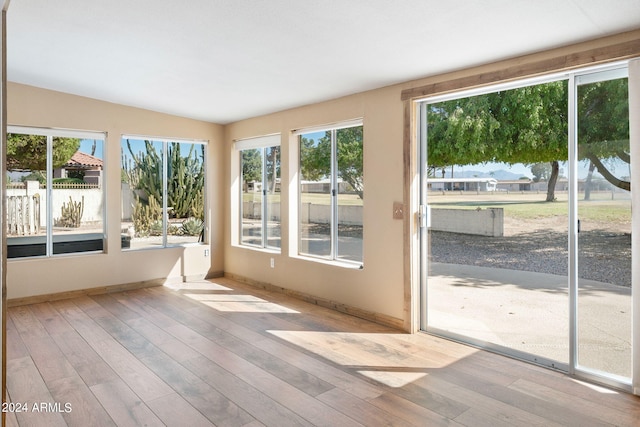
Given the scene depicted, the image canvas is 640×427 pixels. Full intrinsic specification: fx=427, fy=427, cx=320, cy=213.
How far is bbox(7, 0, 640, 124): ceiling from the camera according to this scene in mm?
2705

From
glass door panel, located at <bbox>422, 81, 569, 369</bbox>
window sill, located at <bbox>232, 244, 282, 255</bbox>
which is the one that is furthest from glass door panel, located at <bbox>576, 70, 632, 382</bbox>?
window sill, located at <bbox>232, 244, 282, 255</bbox>

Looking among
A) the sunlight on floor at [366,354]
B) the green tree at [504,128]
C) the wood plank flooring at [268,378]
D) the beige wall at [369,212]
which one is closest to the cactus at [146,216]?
the wood plank flooring at [268,378]

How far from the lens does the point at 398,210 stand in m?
4.28

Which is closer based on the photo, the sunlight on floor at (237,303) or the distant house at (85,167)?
the sunlight on floor at (237,303)

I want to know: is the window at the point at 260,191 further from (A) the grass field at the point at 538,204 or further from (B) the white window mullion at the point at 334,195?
(A) the grass field at the point at 538,204

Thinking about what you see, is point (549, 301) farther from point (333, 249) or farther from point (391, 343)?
point (333, 249)

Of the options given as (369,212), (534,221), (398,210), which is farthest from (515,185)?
(369,212)

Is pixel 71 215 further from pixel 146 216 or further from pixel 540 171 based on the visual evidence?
pixel 540 171

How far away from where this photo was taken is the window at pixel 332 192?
4.93 metres

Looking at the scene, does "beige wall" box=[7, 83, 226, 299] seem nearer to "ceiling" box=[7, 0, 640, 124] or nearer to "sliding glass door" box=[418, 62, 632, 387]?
"ceiling" box=[7, 0, 640, 124]

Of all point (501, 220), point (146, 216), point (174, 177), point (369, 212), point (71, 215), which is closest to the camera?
point (501, 220)

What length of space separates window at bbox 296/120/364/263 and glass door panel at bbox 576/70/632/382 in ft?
7.29

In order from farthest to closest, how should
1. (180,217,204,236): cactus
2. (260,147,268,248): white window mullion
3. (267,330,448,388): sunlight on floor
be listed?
(180,217,204,236): cactus, (260,147,268,248): white window mullion, (267,330,448,388): sunlight on floor

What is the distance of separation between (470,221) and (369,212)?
1.08 metres
